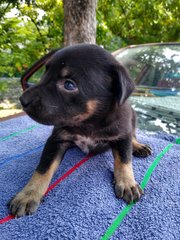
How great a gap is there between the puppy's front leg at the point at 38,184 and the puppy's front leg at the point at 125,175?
39 cm

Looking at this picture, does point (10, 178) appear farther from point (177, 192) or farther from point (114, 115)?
point (177, 192)

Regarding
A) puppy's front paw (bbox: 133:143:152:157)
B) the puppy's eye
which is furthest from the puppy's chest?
the puppy's eye

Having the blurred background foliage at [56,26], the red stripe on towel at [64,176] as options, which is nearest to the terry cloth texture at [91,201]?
the red stripe on towel at [64,176]

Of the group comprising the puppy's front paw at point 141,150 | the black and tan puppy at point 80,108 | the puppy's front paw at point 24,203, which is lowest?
the puppy's front paw at point 141,150

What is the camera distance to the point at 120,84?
1827 mm

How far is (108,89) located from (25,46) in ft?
14.7

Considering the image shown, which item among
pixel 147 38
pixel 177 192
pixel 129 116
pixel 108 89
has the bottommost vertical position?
pixel 147 38

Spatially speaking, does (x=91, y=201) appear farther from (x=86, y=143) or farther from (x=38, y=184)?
(x=86, y=143)

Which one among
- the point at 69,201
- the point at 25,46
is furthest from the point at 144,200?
the point at 25,46

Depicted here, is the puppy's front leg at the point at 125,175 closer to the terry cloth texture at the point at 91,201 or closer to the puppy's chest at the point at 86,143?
the terry cloth texture at the point at 91,201

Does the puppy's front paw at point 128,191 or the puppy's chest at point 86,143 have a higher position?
the puppy's chest at point 86,143

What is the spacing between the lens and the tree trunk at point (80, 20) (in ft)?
14.5

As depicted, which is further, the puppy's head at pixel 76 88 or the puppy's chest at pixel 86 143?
the puppy's chest at pixel 86 143

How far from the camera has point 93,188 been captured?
186 cm
